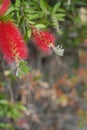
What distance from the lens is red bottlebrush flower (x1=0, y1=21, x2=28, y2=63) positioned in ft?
Result: 5.01

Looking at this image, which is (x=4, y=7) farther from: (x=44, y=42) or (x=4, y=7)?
(x=44, y=42)

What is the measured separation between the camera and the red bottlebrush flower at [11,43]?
1.53 metres

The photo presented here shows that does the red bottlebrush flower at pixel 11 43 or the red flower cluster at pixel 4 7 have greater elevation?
the red flower cluster at pixel 4 7

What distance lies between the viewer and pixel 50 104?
17.1ft

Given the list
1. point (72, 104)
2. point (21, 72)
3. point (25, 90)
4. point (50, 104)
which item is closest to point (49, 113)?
point (50, 104)

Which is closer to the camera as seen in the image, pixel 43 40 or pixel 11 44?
pixel 11 44

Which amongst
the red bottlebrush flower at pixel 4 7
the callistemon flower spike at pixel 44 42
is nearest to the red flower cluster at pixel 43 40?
the callistemon flower spike at pixel 44 42

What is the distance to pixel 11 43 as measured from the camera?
1.53 meters

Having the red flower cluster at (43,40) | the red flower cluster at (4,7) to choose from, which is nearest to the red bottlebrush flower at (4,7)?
the red flower cluster at (4,7)

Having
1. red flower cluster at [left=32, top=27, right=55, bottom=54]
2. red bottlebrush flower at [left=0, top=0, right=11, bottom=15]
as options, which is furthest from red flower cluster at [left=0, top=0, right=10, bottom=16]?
red flower cluster at [left=32, top=27, right=55, bottom=54]

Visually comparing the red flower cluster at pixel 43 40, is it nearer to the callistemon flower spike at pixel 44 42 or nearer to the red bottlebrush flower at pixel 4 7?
the callistemon flower spike at pixel 44 42

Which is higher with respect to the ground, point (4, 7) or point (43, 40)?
point (4, 7)

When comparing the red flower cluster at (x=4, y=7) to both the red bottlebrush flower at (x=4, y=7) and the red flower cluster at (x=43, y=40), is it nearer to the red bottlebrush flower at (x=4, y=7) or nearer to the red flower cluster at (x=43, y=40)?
the red bottlebrush flower at (x=4, y=7)

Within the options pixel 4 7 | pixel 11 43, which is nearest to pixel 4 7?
pixel 4 7
